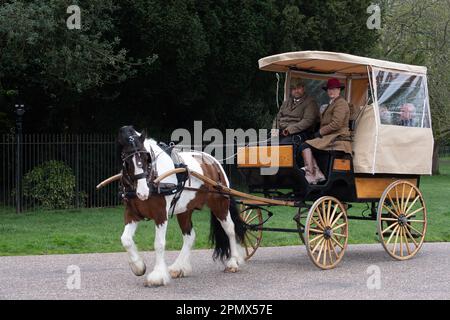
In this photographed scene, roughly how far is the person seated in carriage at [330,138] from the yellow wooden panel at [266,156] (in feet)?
0.91

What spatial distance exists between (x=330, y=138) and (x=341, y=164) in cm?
45

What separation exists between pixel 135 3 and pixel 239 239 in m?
10.8

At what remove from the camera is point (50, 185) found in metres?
19.8

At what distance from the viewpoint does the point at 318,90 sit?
1221 cm

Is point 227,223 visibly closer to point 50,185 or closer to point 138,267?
point 138,267

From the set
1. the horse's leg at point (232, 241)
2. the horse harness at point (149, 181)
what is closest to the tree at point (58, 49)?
the horse's leg at point (232, 241)

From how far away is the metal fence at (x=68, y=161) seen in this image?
20016 millimetres

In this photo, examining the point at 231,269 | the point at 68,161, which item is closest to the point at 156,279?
the point at 231,269

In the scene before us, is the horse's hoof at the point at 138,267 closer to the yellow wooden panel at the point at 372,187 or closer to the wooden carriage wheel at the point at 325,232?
the wooden carriage wheel at the point at 325,232

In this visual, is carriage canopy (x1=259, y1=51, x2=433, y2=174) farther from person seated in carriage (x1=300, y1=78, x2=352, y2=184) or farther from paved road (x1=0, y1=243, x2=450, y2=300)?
paved road (x1=0, y1=243, x2=450, y2=300)

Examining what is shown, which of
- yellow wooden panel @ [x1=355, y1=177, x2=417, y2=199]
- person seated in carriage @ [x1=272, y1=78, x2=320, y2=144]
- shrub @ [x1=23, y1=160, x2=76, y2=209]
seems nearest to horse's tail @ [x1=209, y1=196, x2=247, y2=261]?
A: person seated in carriage @ [x1=272, y1=78, x2=320, y2=144]
